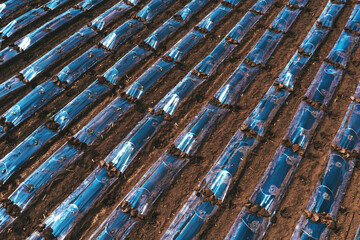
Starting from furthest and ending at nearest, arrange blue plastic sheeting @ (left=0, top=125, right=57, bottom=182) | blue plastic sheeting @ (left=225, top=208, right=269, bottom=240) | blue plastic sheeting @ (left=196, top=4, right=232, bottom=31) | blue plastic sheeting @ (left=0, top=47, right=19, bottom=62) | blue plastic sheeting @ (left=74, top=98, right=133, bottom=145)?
1. blue plastic sheeting @ (left=196, top=4, right=232, bottom=31)
2. blue plastic sheeting @ (left=0, top=47, right=19, bottom=62)
3. blue plastic sheeting @ (left=74, top=98, right=133, bottom=145)
4. blue plastic sheeting @ (left=0, top=125, right=57, bottom=182)
5. blue plastic sheeting @ (left=225, top=208, right=269, bottom=240)

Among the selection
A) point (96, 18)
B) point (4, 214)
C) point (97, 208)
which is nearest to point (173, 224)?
point (97, 208)

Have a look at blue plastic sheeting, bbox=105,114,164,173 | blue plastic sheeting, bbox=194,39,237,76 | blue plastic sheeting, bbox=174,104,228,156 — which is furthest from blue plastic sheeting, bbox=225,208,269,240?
blue plastic sheeting, bbox=194,39,237,76

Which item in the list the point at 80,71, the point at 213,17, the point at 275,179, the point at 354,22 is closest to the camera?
the point at 275,179

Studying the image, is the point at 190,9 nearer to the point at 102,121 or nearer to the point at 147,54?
the point at 147,54

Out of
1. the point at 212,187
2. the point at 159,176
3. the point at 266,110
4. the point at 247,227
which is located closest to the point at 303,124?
the point at 266,110

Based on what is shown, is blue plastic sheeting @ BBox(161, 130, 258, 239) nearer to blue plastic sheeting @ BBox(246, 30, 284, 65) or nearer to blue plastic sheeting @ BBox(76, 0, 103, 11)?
blue plastic sheeting @ BBox(246, 30, 284, 65)

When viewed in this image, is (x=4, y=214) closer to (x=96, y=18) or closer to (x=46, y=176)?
(x=46, y=176)
